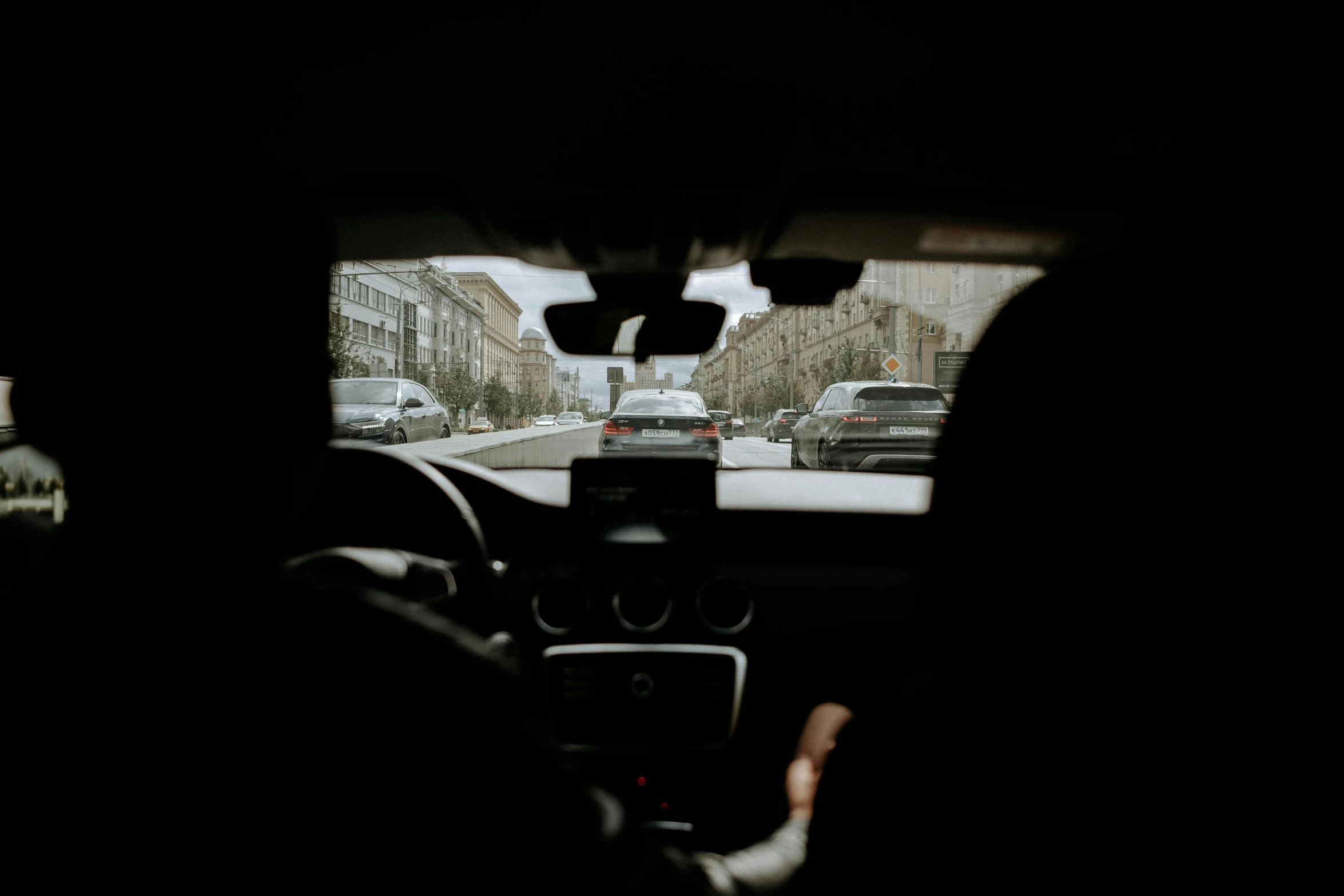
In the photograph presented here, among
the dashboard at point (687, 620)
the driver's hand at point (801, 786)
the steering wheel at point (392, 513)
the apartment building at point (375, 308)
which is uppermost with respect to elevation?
the apartment building at point (375, 308)

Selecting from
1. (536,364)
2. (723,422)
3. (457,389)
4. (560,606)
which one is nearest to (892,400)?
(723,422)

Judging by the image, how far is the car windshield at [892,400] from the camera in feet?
22.3

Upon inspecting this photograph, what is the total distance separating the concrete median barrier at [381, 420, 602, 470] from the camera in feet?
11.1

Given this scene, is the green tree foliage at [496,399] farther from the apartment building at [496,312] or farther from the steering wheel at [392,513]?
the steering wheel at [392,513]

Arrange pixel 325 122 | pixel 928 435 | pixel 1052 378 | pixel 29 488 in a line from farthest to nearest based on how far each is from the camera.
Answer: pixel 928 435 < pixel 325 122 < pixel 29 488 < pixel 1052 378

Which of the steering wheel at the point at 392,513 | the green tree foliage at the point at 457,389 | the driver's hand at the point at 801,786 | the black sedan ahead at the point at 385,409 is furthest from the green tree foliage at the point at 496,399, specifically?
the driver's hand at the point at 801,786

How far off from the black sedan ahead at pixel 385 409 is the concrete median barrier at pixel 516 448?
0.80ft

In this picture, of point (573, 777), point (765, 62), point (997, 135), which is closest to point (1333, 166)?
point (997, 135)

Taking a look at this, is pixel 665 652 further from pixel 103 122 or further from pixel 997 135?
pixel 103 122

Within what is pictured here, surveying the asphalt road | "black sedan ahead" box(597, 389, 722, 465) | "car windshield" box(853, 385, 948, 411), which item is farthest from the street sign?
"black sedan ahead" box(597, 389, 722, 465)

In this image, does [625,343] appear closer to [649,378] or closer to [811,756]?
[649,378]

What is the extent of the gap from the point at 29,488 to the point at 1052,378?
235 centimetres

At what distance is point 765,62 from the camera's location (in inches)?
86.0

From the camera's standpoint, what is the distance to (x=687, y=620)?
8.72 feet
